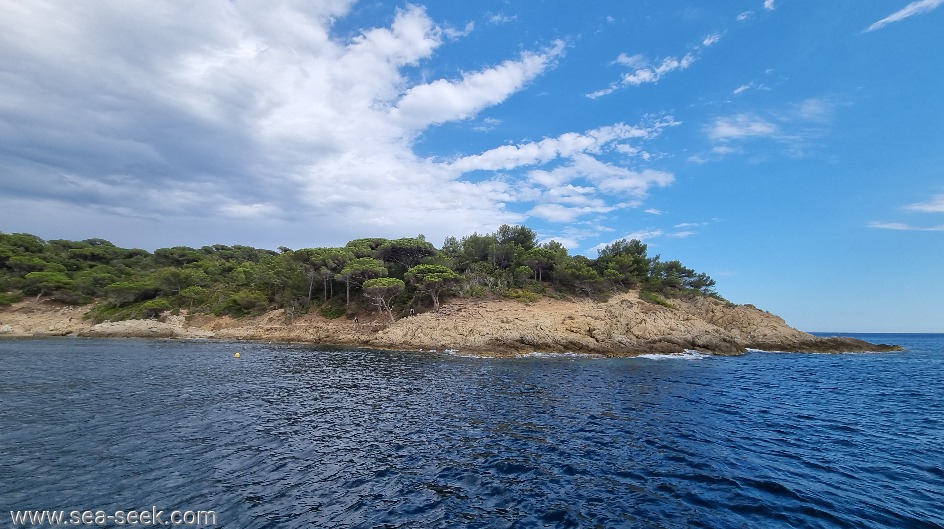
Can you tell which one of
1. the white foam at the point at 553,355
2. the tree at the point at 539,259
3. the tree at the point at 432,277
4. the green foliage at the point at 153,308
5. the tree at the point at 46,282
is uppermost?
the tree at the point at 539,259

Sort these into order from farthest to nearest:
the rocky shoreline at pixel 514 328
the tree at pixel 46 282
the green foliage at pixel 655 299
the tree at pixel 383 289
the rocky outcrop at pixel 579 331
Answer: the tree at pixel 46 282
the green foliage at pixel 655 299
the tree at pixel 383 289
the rocky shoreline at pixel 514 328
the rocky outcrop at pixel 579 331

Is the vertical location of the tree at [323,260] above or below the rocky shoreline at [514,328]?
above

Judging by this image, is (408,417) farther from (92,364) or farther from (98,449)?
(92,364)

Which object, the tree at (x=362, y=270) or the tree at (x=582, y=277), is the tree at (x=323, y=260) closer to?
the tree at (x=362, y=270)

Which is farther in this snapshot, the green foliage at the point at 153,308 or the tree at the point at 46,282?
the tree at the point at 46,282

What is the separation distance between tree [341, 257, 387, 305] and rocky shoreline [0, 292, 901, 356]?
6.21m

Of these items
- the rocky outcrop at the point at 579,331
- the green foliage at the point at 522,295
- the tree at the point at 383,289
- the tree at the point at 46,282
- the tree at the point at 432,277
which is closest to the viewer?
the rocky outcrop at the point at 579,331

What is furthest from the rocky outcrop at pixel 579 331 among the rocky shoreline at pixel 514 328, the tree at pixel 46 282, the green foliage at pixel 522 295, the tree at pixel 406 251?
the tree at pixel 46 282

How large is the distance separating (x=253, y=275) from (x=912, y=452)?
7253 centimetres

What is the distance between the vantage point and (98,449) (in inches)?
464

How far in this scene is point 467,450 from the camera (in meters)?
12.9

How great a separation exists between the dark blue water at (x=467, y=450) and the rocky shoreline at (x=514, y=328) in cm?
1599

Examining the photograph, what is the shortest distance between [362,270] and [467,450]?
43.3 meters

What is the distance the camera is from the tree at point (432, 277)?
48.7 m
